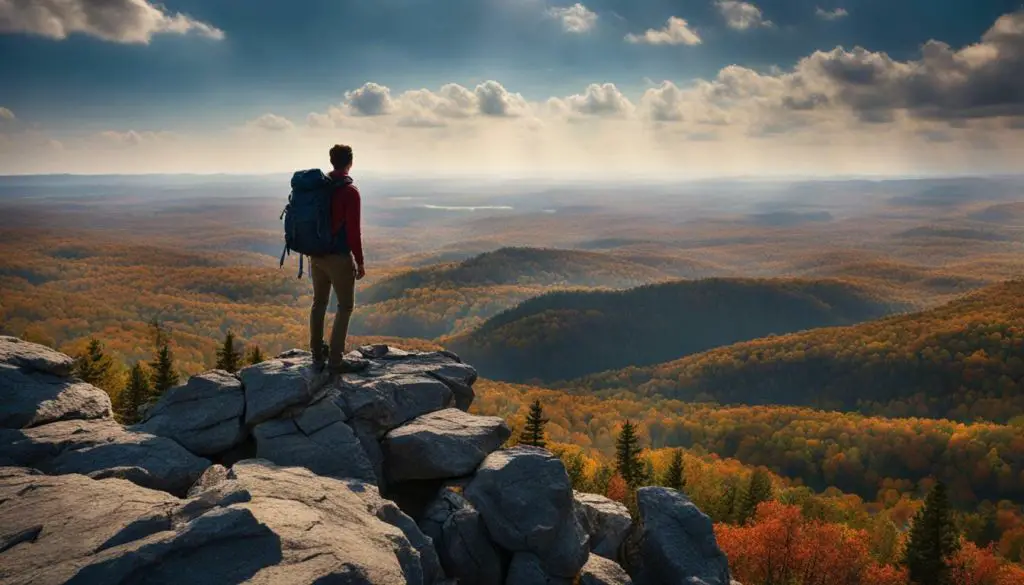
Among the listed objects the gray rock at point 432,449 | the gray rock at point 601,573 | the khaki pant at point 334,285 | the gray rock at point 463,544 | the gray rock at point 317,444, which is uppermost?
the khaki pant at point 334,285

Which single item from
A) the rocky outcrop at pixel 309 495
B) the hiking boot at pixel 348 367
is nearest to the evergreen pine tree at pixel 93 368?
the hiking boot at pixel 348 367

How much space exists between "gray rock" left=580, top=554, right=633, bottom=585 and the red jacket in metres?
12.3

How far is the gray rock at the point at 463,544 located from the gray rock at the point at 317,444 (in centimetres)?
247

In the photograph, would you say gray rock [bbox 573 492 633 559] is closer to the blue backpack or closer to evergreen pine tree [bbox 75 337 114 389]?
the blue backpack

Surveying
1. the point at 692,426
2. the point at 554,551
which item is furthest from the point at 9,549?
the point at 692,426

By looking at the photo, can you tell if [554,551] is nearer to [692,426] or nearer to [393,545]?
[393,545]

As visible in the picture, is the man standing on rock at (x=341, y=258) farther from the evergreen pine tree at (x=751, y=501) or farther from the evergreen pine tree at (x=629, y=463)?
the evergreen pine tree at (x=751, y=501)

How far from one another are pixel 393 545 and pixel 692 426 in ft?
499

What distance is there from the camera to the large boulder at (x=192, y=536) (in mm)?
9352

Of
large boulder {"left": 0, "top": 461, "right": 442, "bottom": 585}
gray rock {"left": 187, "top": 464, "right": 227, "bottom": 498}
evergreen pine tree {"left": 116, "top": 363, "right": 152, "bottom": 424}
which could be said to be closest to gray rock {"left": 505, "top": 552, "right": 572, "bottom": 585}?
large boulder {"left": 0, "top": 461, "right": 442, "bottom": 585}

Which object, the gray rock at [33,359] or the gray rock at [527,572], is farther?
the gray rock at [527,572]

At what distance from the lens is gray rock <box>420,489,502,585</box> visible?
16875 millimetres

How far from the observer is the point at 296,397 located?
1802cm

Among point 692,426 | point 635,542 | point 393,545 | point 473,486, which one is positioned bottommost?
point 692,426
